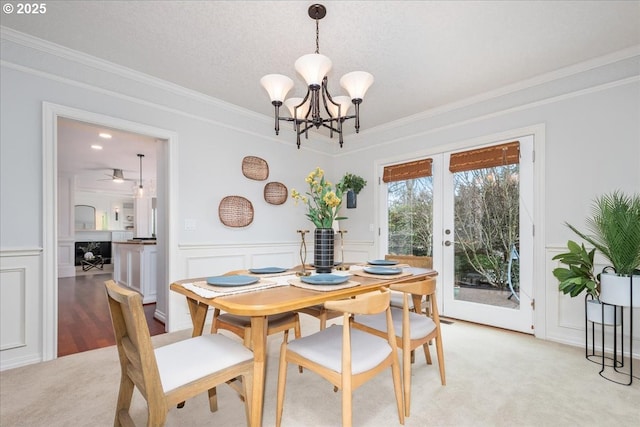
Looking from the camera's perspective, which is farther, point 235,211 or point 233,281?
point 235,211

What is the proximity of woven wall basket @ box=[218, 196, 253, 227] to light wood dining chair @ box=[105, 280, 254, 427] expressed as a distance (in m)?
2.12

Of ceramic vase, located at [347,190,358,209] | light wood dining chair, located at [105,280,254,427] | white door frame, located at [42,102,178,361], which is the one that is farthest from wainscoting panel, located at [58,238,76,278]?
light wood dining chair, located at [105,280,254,427]

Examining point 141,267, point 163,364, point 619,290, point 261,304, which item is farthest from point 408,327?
point 141,267

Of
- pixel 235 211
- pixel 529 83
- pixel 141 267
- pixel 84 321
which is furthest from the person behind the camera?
pixel 141 267

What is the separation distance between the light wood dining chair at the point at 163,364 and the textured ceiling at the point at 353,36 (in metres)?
1.89

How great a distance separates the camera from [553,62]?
8.82ft

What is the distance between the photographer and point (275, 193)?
161 inches

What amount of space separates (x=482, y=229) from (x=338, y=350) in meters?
2.57

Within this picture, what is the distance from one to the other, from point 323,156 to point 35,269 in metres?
3.58

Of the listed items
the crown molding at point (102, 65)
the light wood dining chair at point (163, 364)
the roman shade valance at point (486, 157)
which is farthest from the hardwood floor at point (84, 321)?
the roman shade valance at point (486, 157)

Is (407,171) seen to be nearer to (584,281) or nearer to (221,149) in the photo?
(584,281)

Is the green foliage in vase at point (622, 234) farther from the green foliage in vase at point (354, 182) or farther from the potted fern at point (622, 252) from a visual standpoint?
the green foliage in vase at point (354, 182)

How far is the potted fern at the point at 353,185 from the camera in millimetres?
4406

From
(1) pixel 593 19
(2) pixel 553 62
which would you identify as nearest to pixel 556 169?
(2) pixel 553 62
